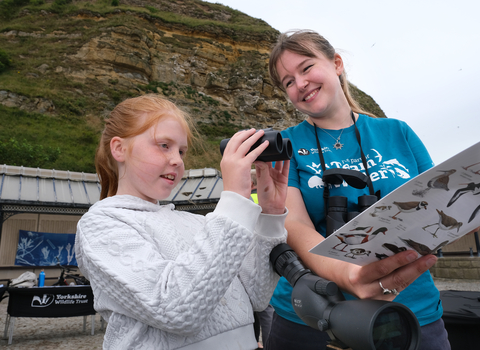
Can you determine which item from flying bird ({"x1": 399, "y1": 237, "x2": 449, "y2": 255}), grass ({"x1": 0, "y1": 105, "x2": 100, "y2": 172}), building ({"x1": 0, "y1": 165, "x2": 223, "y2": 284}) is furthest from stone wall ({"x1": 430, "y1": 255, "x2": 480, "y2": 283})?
grass ({"x1": 0, "y1": 105, "x2": 100, "y2": 172})

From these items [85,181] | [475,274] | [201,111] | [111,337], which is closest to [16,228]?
[85,181]

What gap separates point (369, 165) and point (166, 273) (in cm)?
77

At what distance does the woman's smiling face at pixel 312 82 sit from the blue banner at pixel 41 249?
10.8 m

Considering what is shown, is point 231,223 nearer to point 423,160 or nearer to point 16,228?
point 423,160

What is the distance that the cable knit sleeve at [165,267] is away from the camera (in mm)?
716

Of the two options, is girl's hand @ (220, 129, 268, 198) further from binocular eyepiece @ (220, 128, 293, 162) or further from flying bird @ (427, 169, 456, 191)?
flying bird @ (427, 169, 456, 191)

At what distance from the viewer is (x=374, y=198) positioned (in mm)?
902

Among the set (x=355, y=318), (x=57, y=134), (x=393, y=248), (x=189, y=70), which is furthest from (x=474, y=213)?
(x=189, y=70)

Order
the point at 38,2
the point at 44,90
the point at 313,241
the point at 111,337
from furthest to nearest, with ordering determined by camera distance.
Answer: the point at 38,2 < the point at 44,90 < the point at 313,241 < the point at 111,337

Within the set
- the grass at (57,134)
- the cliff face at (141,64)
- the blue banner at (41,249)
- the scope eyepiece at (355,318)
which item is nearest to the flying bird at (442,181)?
the scope eyepiece at (355,318)

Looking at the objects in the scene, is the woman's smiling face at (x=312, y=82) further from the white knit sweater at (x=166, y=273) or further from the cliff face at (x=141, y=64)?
the cliff face at (x=141, y=64)

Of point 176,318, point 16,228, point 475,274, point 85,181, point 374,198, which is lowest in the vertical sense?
point 16,228

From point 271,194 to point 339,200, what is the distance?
0.71 feet

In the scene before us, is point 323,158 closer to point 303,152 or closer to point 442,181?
A: point 303,152
